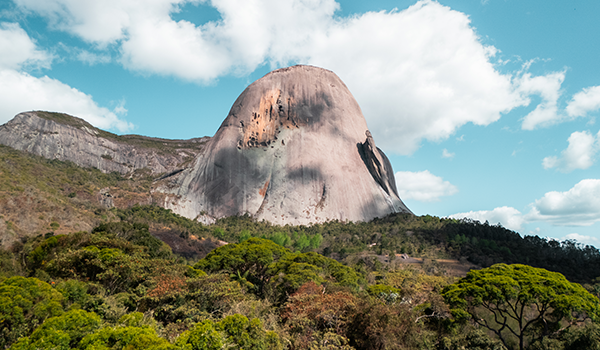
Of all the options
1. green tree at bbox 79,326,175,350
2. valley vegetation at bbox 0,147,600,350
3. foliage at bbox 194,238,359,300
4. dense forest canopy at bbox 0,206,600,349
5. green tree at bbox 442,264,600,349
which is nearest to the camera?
green tree at bbox 79,326,175,350

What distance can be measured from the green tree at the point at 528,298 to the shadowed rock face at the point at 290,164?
44033 mm

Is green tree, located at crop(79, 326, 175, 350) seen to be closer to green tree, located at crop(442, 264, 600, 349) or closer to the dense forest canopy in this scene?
the dense forest canopy

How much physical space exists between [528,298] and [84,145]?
82.8 meters

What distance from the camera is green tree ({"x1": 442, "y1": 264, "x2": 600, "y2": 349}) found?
1619 cm

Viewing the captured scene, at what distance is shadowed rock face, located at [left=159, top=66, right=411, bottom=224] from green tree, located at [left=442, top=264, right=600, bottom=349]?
1734 inches

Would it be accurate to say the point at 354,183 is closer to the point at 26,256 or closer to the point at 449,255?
the point at 449,255

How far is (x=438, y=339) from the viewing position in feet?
53.3

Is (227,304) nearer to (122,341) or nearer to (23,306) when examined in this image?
(122,341)

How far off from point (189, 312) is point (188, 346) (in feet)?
18.1

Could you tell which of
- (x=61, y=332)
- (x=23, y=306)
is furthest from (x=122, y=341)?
(x=23, y=306)

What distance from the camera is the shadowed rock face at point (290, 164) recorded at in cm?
6375

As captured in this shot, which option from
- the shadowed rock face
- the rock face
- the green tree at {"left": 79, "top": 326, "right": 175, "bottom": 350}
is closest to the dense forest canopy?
the green tree at {"left": 79, "top": 326, "right": 175, "bottom": 350}

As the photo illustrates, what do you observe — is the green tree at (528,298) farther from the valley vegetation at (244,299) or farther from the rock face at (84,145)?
the rock face at (84,145)

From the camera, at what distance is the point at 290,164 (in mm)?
67438
